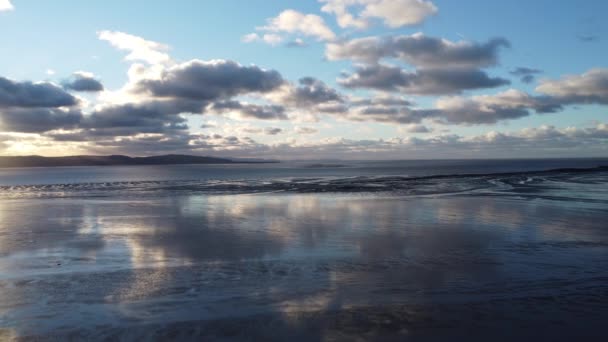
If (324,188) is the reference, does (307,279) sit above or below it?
below

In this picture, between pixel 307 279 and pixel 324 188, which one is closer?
pixel 307 279

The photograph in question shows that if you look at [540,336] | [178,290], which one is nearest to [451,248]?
[540,336]

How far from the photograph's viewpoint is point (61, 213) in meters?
24.5

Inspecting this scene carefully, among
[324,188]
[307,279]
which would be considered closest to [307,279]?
[307,279]

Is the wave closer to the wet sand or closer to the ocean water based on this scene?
the ocean water

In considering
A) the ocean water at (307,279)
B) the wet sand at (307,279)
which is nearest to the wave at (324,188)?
the ocean water at (307,279)

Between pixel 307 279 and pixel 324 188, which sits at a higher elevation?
pixel 324 188

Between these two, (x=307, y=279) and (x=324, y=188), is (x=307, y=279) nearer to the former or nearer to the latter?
(x=307, y=279)

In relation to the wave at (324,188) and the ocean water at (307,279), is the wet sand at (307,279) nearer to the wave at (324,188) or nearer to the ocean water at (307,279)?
the ocean water at (307,279)

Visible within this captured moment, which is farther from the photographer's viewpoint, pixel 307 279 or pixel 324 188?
pixel 324 188

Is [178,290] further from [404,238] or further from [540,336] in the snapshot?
[404,238]

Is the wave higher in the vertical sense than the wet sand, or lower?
higher

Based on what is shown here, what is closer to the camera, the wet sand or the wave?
the wet sand

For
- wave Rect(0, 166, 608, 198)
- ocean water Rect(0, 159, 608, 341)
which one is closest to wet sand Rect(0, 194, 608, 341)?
ocean water Rect(0, 159, 608, 341)
